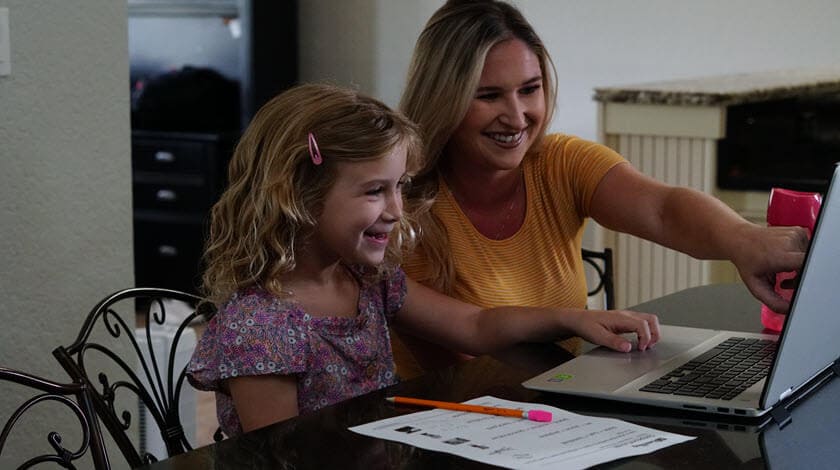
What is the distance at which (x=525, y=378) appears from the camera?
1546 mm

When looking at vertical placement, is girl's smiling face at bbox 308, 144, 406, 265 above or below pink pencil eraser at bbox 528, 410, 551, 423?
above

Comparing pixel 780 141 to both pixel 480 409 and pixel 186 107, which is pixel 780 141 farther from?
pixel 480 409

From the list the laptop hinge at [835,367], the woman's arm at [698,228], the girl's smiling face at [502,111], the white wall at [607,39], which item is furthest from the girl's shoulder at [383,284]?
the white wall at [607,39]

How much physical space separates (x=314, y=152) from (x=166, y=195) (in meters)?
3.88

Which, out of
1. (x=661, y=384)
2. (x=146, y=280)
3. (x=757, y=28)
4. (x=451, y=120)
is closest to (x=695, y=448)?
(x=661, y=384)

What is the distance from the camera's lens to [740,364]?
1.55 metres

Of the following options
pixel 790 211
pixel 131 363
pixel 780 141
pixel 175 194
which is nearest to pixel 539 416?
pixel 790 211

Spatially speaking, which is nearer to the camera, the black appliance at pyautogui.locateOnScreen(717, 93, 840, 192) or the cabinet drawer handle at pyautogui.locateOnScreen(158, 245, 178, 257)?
the black appliance at pyautogui.locateOnScreen(717, 93, 840, 192)

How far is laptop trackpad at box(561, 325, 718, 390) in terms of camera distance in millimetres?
1475

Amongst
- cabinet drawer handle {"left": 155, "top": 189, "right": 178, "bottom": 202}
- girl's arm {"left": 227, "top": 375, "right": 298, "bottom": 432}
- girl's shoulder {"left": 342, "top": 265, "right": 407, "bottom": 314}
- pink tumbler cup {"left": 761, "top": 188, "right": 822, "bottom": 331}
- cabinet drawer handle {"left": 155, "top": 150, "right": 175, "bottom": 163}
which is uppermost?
pink tumbler cup {"left": 761, "top": 188, "right": 822, "bottom": 331}

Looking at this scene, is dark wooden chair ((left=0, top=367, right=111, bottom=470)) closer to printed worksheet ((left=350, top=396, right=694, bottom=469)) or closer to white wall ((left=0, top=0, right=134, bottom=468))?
printed worksheet ((left=350, top=396, right=694, bottom=469))

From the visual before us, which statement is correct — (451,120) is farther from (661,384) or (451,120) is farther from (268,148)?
(661,384)

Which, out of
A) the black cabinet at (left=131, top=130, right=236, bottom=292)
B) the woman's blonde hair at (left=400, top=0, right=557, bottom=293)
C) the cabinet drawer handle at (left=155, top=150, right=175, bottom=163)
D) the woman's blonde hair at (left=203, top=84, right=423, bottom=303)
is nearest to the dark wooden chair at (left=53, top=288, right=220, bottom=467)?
the woman's blonde hair at (left=203, top=84, right=423, bottom=303)

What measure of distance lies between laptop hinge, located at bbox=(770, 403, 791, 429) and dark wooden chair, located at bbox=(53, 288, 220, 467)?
720 mm
